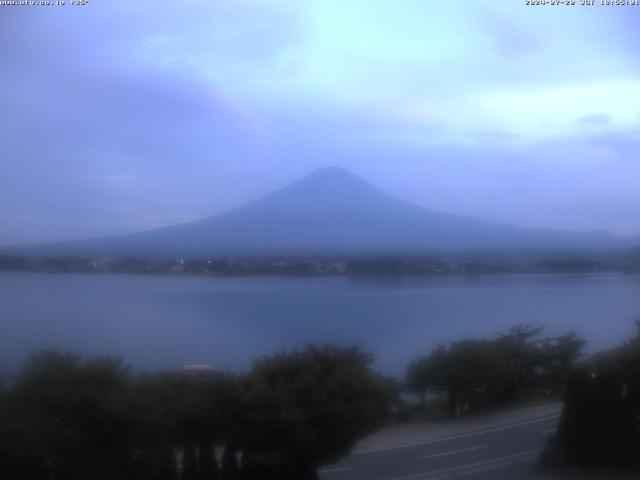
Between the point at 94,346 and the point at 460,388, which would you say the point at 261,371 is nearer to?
the point at 94,346

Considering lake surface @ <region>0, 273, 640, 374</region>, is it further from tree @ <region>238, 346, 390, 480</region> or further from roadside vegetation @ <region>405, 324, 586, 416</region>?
tree @ <region>238, 346, 390, 480</region>

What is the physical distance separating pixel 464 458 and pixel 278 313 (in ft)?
13.3

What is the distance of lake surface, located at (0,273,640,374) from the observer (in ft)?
35.1

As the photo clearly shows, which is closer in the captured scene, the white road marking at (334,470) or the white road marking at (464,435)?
the white road marking at (334,470)

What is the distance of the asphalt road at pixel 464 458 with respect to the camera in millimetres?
9648

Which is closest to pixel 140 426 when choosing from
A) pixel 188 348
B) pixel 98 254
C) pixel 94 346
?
pixel 94 346

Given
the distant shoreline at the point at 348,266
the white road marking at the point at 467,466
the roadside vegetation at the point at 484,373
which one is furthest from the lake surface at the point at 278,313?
the white road marking at the point at 467,466

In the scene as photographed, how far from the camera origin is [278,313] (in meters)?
12.8

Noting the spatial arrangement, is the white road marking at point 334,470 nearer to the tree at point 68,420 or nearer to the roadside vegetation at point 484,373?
the roadside vegetation at point 484,373

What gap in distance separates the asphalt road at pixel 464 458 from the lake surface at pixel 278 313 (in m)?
1.39

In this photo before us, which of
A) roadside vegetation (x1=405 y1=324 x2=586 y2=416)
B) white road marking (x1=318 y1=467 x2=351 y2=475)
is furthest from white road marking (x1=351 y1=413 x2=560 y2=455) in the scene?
roadside vegetation (x1=405 y1=324 x2=586 y2=416)

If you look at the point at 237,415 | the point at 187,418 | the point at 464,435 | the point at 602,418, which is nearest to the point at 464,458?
the point at 464,435

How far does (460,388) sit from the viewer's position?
40.3 ft

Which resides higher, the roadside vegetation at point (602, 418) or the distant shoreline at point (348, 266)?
the distant shoreline at point (348, 266)
